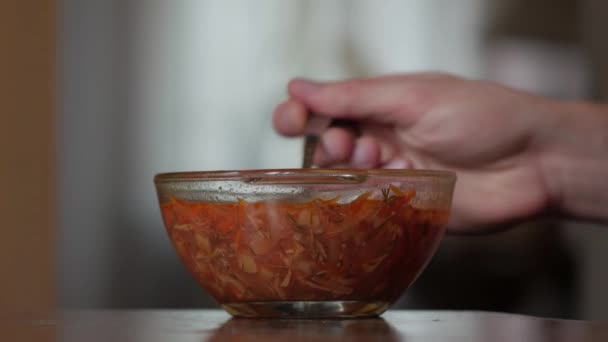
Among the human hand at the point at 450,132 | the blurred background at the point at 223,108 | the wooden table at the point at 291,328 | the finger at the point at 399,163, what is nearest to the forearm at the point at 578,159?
the human hand at the point at 450,132

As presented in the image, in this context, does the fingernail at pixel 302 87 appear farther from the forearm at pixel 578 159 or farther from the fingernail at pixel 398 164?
the forearm at pixel 578 159

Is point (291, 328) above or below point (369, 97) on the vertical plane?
below

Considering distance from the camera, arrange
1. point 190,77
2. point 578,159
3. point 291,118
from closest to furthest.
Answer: point 291,118, point 578,159, point 190,77

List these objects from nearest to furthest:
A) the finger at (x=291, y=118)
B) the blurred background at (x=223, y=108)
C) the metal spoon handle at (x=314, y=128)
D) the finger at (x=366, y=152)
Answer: the metal spoon handle at (x=314, y=128) < the finger at (x=291, y=118) < the finger at (x=366, y=152) < the blurred background at (x=223, y=108)

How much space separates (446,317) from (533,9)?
2252mm

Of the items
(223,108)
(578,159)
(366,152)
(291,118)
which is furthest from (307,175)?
(223,108)

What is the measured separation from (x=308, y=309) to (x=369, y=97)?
0.59 metres

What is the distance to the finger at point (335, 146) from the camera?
51.7 inches

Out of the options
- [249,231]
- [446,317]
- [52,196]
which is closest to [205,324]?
[249,231]

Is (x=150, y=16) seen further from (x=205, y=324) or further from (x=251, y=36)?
(x=205, y=324)

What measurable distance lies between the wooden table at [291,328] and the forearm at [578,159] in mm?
607

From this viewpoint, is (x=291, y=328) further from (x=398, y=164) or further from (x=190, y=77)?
(x=190, y=77)

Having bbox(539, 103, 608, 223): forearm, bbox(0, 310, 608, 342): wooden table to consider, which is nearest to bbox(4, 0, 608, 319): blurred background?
bbox(539, 103, 608, 223): forearm

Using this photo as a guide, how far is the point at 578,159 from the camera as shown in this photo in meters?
1.34
